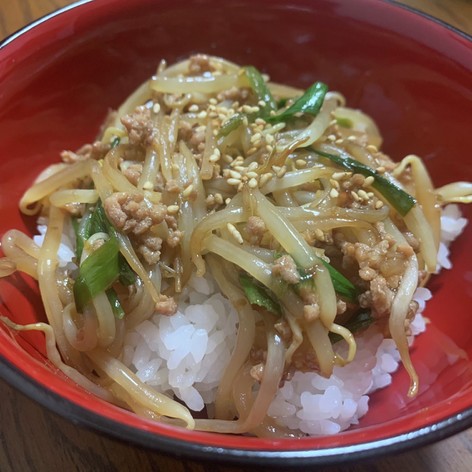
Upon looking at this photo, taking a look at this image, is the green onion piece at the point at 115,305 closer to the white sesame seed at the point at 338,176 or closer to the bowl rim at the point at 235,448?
the bowl rim at the point at 235,448

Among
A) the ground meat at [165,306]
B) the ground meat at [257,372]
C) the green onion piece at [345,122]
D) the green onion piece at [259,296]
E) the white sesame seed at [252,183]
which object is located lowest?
the ground meat at [257,372]

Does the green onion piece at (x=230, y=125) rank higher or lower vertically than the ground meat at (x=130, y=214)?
higher

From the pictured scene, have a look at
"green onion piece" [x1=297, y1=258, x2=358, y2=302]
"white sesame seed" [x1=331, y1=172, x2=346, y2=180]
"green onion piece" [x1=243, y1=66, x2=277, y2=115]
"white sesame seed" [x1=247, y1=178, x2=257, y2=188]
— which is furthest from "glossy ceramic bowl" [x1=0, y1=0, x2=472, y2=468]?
"white sesame seed" [x1=247, y1=178, x2=257, y2=188]

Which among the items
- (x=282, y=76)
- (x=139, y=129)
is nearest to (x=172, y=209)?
(x=139, y=129)

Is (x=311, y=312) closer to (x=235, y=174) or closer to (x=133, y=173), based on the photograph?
(x=235, y=174)

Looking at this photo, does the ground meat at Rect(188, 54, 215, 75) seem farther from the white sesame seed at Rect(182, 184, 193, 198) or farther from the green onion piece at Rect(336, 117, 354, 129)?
the white sesame seed at Rect(182, 184, 193, 198)

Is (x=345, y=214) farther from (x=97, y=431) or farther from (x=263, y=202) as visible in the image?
(x=97, y=431)

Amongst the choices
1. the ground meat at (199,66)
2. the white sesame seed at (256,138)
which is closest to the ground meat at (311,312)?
the white sesame seed at (256,138)
